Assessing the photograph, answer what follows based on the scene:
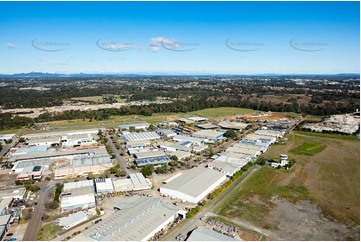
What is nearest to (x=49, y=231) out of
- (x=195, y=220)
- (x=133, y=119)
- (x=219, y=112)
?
(x=195, y=220)

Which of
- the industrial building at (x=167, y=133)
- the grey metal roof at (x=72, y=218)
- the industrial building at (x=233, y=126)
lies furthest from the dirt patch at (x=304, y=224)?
the industrial building at (x=233, y=126)

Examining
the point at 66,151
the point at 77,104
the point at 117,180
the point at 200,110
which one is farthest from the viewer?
the point at 77,104

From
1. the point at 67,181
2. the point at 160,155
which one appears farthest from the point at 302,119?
the point at 67,181

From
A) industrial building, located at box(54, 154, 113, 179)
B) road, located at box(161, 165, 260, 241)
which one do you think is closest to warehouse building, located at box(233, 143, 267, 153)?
road, located at box(161, 165, 260, 241)

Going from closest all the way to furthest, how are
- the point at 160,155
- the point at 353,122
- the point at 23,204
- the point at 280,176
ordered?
the point at 23,204
the point at 280,176
the point at 160,155
the point at 353,122

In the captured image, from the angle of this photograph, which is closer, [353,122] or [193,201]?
[193,201]

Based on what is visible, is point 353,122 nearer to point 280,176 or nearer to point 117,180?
point 280,176

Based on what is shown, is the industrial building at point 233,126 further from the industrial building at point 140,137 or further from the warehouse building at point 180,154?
the warehouse building at point 180,154
